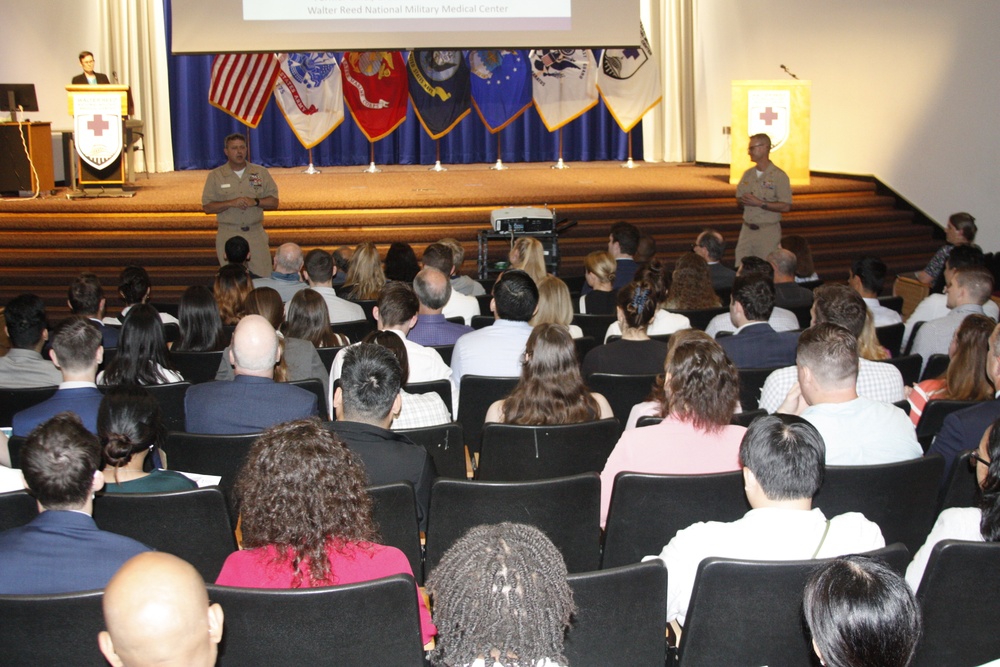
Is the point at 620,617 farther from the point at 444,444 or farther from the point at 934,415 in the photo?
the point at 934,415

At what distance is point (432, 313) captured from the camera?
15.9 feet

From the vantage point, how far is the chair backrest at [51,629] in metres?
1.92

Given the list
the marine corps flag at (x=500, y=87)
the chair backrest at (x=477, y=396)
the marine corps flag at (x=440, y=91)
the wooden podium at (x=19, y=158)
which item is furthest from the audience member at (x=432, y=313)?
the marine corps flag at (x=500, y=87)

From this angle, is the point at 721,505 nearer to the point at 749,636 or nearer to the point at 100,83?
the point at 749,636

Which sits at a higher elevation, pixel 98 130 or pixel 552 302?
pixel 98 130

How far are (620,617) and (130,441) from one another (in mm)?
1482

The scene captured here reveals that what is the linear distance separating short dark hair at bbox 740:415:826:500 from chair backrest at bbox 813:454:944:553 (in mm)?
478

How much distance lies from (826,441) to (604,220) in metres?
6.70

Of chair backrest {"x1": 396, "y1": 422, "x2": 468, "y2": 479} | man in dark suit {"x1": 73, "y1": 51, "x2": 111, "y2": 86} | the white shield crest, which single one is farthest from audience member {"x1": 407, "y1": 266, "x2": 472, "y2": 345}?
man in dark suit {"x1": 73, "y1": 51, "x2": 111, "y2": 86}

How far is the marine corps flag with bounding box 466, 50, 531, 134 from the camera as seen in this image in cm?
1311

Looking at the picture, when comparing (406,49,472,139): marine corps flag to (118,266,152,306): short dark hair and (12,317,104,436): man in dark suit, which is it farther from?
(12,317,104,436): man in dark suit

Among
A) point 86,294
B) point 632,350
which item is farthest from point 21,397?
point 632,350

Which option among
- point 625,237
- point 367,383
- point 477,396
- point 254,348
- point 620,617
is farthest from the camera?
point 625,237

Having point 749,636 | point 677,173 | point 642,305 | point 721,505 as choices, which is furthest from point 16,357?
point 677,173
